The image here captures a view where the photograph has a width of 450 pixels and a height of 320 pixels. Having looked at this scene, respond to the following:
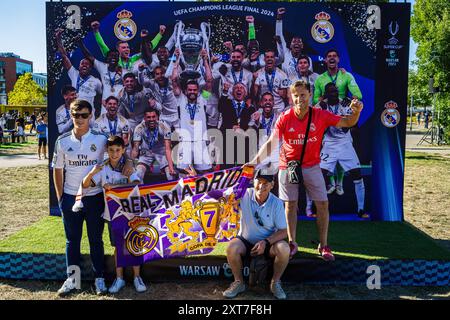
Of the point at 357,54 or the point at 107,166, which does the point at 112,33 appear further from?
the point at 357,54

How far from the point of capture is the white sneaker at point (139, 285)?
396cm

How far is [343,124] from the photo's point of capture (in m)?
4.11

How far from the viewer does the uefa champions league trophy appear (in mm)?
5770

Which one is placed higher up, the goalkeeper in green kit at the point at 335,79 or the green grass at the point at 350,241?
the goalkeeper in green kit at the point at 335,79

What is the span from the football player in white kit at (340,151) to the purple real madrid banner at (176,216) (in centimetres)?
212

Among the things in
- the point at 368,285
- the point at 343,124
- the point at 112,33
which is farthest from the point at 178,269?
the point at 112,33

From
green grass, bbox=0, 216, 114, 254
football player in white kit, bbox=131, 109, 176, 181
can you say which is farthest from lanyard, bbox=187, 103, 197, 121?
green grass, bbox=0, 216, 114, 254

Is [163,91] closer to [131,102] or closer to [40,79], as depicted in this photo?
[131,102]

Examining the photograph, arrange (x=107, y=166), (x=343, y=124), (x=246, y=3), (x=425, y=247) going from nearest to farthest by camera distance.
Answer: (x=107, y=166)
(x=343, y=124)
(x=425, y=247)
(x=246, y=3)

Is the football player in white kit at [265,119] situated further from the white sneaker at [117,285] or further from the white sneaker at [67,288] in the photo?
the white sneaker at [67,288]

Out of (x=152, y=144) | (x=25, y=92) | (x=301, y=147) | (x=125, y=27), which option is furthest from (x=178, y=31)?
(x=25, y=92)

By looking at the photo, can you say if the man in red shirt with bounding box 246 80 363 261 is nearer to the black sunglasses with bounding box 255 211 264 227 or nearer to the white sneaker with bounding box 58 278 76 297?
the black sunglasses with bounding box 255 211 264 227

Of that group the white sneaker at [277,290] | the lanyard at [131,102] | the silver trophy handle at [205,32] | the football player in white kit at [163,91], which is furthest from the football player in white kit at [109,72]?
the white sneaker at [277,290]

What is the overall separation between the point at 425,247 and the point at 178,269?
2815 millimetres
